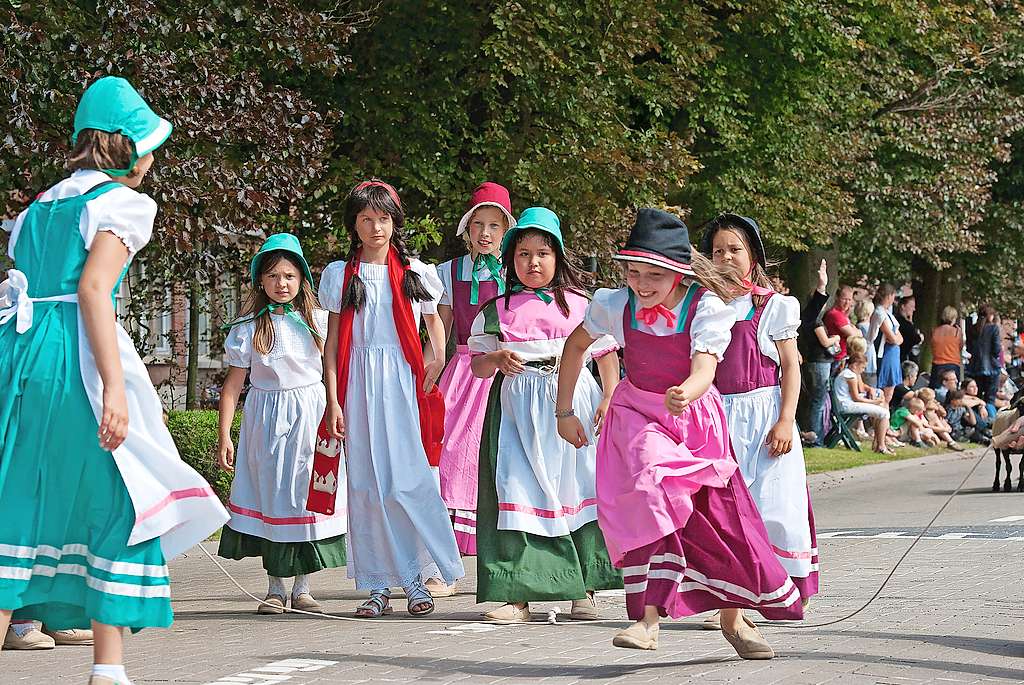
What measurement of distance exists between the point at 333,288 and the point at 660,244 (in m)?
2.57

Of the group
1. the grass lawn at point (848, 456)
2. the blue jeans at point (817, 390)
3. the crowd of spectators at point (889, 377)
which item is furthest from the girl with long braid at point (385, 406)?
the blue jeans at point (817, 390)

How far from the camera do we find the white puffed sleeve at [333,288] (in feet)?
28.5

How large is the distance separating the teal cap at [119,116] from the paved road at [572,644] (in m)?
2.07

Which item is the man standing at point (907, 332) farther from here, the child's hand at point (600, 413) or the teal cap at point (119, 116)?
the teal cap at point (119, 116)

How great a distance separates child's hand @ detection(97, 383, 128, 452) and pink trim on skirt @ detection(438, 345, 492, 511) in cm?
398

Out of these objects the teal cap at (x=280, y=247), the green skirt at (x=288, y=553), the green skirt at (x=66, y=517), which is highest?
the teal cap at (x=280, y=247)

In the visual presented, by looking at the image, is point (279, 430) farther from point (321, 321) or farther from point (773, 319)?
point (773, 319)

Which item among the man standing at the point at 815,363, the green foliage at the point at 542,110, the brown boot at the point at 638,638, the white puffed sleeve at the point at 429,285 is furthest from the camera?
the man standing at the point at 815,363

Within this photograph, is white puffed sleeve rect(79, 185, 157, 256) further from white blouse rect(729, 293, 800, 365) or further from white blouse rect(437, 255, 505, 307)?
white blouse rect(437, 255, 505, 307)

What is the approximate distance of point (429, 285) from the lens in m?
8.84

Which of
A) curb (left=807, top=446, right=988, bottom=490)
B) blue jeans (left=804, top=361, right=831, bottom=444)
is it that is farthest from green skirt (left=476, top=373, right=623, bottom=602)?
blue jeans (left=804, top=361, right=831, bottom=444)

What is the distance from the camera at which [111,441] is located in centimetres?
532

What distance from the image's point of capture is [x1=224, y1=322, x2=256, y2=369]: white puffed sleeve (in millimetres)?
9008

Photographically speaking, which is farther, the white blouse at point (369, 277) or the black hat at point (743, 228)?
the white blouse at point (369, 277)
